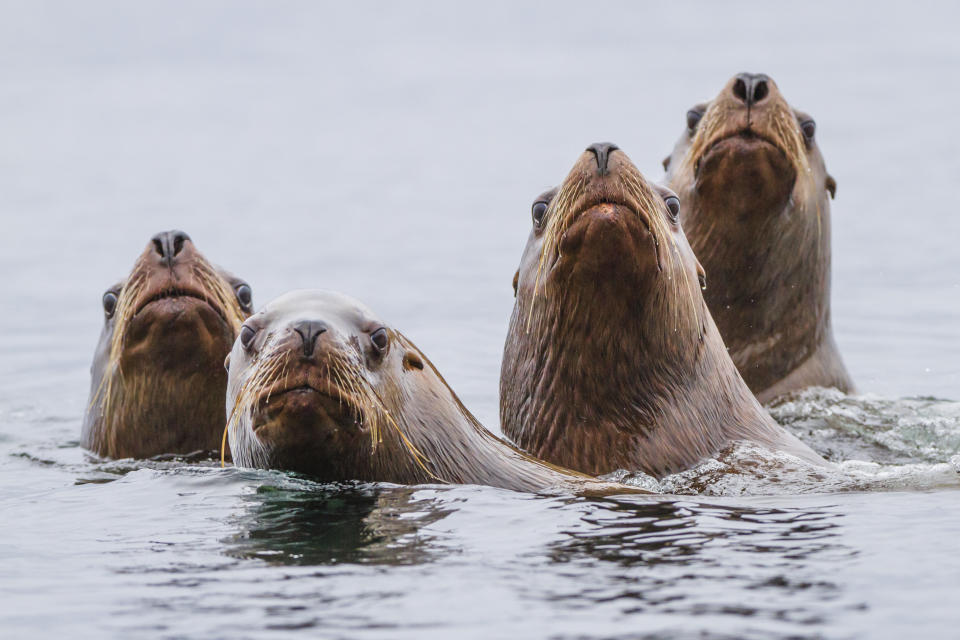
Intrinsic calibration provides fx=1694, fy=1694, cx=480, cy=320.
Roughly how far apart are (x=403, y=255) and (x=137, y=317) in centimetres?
1148

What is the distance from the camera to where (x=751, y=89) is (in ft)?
32.8

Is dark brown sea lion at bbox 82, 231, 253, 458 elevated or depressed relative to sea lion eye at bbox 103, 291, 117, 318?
depressed

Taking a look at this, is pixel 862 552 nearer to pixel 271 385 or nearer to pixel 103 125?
pixel 271 385

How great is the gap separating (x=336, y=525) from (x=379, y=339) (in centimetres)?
91

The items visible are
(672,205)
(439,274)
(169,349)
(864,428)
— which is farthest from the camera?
(439,274)

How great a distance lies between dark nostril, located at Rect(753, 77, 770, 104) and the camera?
998cm

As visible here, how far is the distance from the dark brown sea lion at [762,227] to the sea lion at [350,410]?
2825mm

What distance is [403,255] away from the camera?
2102 cm

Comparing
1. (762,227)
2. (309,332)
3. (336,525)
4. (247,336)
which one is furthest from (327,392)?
(762,227)

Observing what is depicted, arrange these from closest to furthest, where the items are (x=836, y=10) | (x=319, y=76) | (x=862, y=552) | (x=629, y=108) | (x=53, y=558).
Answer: (x=862, y=552) → (x=53, y=558) → (x=629, y=108) → (x=319, y=76) → (x=836, y=10)

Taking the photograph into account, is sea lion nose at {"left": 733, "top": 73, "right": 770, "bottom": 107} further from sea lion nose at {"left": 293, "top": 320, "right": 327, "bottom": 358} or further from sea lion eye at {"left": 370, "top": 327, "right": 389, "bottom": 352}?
sea lion nose at {"left": 293, "top": 320, "right": 327, "bottom": 358}

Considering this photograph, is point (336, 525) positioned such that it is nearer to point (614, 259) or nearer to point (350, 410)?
point (350, 410)

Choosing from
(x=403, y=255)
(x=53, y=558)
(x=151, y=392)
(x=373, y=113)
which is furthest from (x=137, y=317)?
(x=373, y=113)

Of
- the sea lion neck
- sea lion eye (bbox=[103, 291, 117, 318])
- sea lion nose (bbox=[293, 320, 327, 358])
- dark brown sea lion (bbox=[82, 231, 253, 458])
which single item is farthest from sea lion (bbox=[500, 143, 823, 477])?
sea lion eye (bbox=[103, 291, 117, 318])
